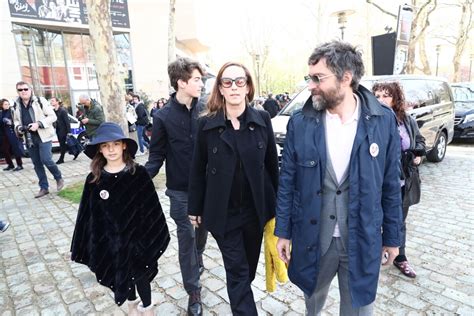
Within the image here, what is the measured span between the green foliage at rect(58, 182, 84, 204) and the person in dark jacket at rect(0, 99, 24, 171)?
135 inches

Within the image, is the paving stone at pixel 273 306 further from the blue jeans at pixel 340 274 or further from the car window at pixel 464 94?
the car window at pixel 464 94

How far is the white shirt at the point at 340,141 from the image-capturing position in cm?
192

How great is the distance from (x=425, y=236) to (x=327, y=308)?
2169 mm

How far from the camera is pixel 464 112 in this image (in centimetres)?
1104

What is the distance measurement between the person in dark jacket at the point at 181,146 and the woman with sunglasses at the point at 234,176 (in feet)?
1.28

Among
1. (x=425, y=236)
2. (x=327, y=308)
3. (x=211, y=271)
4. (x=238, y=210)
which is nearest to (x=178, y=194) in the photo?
(x=238, y=210)

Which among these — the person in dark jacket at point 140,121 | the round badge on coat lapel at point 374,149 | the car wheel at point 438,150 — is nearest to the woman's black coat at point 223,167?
the round badge on coat lapel at point 374,149

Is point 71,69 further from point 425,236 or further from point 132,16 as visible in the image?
point 425,236

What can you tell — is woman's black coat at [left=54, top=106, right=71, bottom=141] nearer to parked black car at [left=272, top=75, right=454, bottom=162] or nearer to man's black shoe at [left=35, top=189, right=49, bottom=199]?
man's black shoe at [left=35, top=189, right=49, bottom=199]

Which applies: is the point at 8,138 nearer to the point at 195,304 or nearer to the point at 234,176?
the point at 195,304

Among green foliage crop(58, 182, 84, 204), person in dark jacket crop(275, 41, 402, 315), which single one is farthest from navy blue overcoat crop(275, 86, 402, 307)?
green foliage crop(58, 182, 84, 204)

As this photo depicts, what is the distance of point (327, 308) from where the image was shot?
2.89 meters

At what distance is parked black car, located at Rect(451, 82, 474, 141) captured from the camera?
1077cm

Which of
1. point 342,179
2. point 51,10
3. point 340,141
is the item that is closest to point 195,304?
point 342,179
